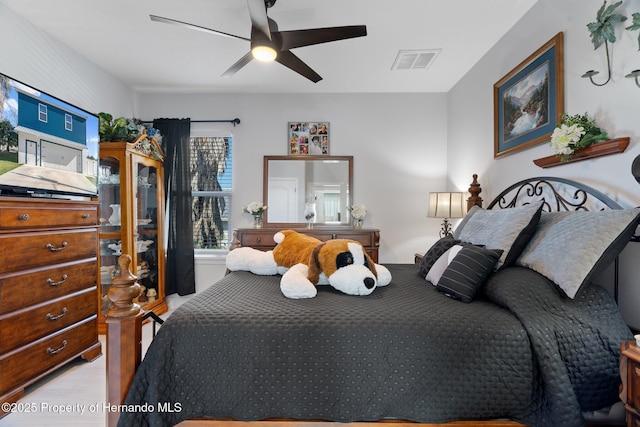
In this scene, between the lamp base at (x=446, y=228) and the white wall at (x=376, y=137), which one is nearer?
the lamp base at (x=446, y=228)

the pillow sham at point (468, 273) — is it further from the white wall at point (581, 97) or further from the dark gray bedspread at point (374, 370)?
the white wall at point (581, 97)

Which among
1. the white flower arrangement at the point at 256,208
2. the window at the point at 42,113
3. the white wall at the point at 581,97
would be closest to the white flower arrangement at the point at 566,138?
the white wall at the point at 581,97

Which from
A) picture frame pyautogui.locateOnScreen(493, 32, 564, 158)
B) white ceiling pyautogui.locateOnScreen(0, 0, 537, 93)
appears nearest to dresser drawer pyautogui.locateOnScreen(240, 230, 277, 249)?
white ceiling pyautogui.locateOnScreen(0, 0, 537, 93)

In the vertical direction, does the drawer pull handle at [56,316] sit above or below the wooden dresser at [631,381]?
below

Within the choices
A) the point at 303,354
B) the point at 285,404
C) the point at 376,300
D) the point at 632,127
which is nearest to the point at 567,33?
the point at 632,127

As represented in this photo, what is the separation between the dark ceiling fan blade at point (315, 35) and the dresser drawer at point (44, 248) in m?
1.94

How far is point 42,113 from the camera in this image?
2004 mm

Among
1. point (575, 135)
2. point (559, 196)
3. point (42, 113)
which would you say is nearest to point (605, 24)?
point (575, 135)

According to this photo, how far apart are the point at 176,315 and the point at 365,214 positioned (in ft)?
8.60

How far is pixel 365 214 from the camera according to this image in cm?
355

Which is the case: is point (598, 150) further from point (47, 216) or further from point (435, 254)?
point (47, 216)

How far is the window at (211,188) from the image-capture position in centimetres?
368

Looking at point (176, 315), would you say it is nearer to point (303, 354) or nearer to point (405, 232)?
point (303, 354)

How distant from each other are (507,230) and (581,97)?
88 cm
